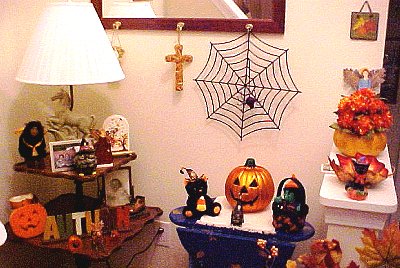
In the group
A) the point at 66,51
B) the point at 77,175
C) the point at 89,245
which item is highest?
the point at 66,51

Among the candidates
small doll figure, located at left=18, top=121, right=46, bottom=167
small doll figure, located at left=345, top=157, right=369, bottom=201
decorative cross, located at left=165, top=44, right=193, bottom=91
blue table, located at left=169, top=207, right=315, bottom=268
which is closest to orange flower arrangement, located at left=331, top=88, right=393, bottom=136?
small doll figure, located at left=345, top=157, right=369, bottom=201

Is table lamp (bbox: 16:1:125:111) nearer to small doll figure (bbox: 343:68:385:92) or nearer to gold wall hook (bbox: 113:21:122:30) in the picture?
gold wall hook (bbox: 113:21:122:30)

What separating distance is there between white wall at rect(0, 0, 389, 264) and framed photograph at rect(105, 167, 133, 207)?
5.9 inches

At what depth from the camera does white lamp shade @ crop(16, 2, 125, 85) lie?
1.81m

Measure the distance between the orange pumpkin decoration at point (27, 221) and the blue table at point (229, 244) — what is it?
20.6 inches

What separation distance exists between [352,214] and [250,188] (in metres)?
0.52

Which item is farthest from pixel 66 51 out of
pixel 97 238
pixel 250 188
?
pixel 250 188

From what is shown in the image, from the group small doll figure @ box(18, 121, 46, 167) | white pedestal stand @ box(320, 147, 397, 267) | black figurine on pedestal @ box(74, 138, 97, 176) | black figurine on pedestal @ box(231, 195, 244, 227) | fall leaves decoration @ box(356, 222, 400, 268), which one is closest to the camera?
fall leaves decoration @ box(356, 222, 400, 268)

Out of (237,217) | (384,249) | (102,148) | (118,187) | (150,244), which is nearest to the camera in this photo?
(384,249)

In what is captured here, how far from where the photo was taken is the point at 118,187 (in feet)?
6.91

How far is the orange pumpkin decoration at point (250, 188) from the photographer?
5.98ft

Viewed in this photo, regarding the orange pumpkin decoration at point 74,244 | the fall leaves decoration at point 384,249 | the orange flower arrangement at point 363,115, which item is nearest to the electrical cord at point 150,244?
the orange pumpkin decoration at point 74,244

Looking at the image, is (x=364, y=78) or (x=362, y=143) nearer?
(x=362, y=143)

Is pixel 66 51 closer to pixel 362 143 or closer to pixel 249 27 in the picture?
pixel 249 27
